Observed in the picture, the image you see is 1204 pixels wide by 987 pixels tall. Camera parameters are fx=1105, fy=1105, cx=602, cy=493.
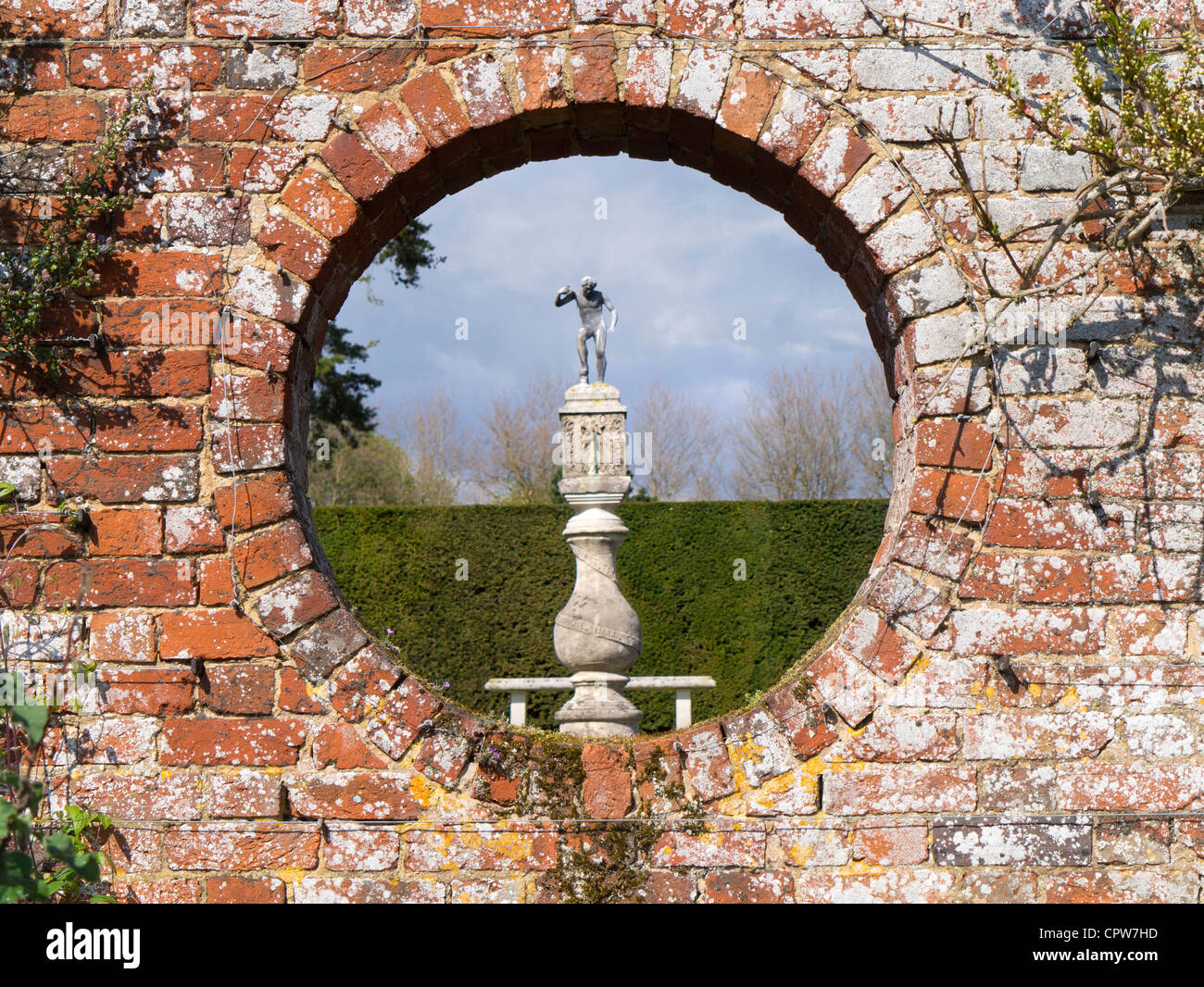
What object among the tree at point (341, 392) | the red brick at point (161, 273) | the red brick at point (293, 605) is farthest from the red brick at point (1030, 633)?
the tree at point (341, 392)

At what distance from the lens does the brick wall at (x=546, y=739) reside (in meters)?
3.21

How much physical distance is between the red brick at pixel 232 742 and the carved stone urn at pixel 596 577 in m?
3.03

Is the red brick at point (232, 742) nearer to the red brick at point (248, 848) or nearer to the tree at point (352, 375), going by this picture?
the red brick at point (248, 848)

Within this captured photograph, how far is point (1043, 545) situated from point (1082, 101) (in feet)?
4.56

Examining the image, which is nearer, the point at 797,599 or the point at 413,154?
the point at 413,154

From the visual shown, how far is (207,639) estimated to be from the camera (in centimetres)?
326

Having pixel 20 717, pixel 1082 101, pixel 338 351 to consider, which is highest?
pixel 338 351

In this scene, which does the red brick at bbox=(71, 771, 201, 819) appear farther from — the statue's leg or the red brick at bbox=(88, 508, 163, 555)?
the statue's leg

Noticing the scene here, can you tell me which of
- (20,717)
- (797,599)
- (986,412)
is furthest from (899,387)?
(797,599)

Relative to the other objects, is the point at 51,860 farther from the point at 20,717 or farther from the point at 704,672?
the point at 704,672

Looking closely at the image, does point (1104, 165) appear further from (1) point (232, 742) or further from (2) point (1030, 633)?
(1) point (232, 742)

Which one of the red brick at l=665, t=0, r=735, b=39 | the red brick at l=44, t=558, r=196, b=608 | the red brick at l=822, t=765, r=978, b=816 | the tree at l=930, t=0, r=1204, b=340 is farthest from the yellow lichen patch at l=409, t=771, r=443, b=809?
the red brick at l=665, t=0, r=735, b=39

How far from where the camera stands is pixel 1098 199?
11.1 ft

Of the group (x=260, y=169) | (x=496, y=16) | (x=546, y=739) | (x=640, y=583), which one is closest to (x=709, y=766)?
(x=546, y=739)
